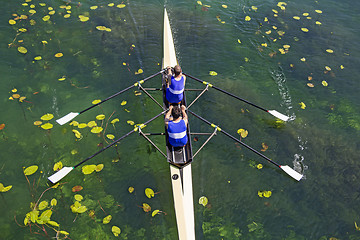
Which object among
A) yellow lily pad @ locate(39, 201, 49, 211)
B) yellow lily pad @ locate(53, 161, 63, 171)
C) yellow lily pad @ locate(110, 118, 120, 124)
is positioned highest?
yellow lily pad @ locate(110, 118, 120, 124)

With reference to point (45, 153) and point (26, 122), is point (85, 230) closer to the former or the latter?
point (45, 153)

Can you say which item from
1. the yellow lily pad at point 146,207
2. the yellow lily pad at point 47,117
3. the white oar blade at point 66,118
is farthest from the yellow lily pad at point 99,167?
the yellow lily pad at point 47,117

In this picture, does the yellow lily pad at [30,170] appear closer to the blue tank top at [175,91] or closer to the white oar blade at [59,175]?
the white oar blade at [59,175]

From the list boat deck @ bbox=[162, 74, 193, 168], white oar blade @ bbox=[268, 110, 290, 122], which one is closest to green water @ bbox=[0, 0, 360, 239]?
white oar blade @ bbox=[268, 110, 290, 122]

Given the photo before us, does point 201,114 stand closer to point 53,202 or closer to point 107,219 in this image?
point 107,219

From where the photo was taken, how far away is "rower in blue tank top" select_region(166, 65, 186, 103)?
6.22m

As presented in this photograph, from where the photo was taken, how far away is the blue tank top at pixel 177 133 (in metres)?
5.34

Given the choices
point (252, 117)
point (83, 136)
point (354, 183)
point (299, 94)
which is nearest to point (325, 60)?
point (299, 94)

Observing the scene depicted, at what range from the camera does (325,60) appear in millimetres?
9531

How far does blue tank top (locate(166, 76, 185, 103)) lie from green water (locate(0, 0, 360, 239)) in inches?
36.2

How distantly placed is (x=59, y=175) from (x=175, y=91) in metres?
3.23

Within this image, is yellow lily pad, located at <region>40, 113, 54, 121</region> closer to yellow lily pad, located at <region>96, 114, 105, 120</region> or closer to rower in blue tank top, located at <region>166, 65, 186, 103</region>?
yellow lily pad, located at <region>96, 114, 105, 120</region>

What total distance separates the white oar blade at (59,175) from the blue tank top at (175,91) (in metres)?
2.81

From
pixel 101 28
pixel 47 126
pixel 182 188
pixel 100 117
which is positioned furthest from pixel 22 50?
pixel 182 188
